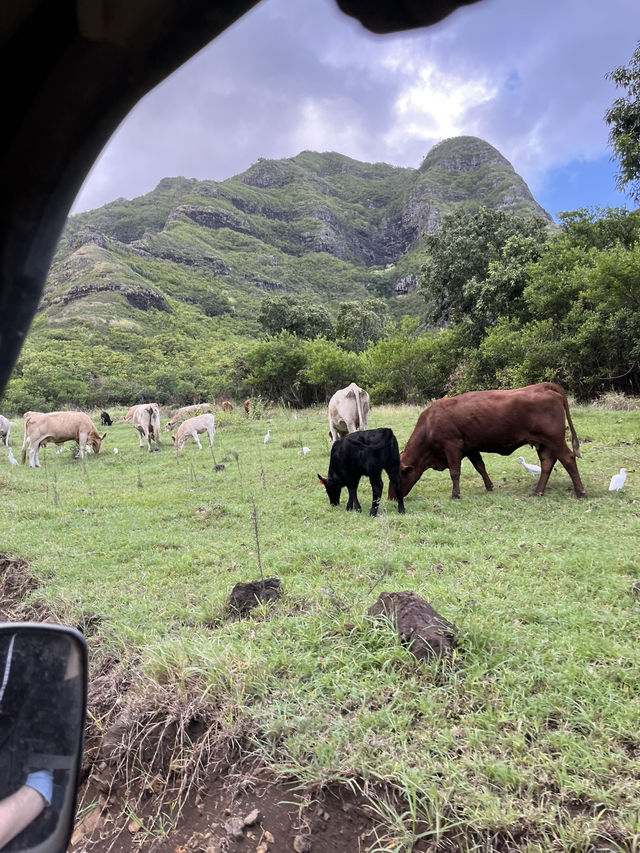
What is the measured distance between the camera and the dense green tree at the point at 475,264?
21156mm

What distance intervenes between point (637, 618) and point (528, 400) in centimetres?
431

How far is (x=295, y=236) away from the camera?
78.9 meters

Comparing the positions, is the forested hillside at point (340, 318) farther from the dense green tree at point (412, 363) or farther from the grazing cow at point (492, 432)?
the grazing cow at point (492, 432)

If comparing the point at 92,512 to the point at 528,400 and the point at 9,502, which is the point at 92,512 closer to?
the point at 9,502

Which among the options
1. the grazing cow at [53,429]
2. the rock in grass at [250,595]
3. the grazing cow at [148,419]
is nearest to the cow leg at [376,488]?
the rock in grass at [250,595]

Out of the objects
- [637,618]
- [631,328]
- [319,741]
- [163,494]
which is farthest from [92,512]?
[631,328]

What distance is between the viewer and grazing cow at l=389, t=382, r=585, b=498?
22.5 ft

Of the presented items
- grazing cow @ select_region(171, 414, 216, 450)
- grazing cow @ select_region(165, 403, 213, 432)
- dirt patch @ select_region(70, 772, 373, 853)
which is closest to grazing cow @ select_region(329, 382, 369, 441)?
grazing cow @ select_region(171, 414, 216, 450)

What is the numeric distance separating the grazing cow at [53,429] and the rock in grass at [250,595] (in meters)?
11.2

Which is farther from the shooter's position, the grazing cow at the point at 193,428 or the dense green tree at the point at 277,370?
the dense green tree at the point at 277,370

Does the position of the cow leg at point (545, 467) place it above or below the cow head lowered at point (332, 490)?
above

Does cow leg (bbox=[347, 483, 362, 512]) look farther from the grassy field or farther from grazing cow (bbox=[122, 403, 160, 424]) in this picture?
grazing cow (bbox=[122, 403, 160, 424])

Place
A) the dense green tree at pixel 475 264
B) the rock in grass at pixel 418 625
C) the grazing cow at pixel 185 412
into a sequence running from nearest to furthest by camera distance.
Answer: the rock in grass at pixel 418 625, the grazing cow at pixel 185 412, the dense green tree at pixel 475 264

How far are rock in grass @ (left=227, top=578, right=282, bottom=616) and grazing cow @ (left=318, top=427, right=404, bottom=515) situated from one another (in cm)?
323
